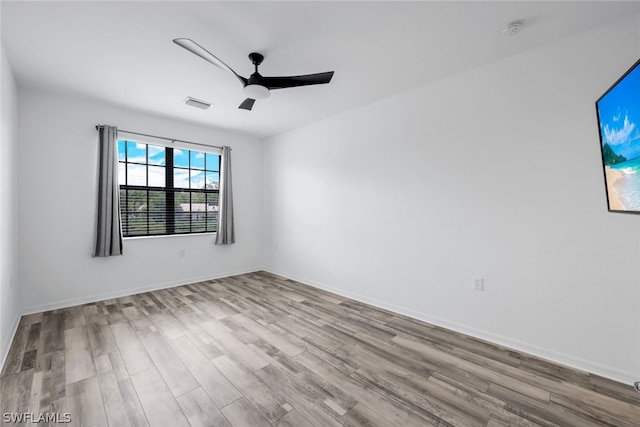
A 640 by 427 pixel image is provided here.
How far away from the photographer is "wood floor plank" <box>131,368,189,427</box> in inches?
62.2

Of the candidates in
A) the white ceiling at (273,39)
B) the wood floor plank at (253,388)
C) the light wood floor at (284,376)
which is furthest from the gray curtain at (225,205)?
the wood floor plank at (253,388)

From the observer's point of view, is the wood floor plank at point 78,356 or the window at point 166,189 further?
the window at point 166,189

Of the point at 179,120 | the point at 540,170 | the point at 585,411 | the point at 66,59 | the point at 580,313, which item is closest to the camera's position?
the point at 585,411

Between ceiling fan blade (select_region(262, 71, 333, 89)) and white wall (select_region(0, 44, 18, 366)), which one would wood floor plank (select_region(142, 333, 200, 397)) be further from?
ceiling fan blade (select_region(262, 71, 333, 89))

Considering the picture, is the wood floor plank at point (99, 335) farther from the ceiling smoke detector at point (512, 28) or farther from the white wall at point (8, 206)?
the ceiling smoke detector at point (512, 28)

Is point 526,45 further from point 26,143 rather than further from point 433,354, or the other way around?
point 26,143

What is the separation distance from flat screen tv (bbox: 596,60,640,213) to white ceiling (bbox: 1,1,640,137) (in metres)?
0.79

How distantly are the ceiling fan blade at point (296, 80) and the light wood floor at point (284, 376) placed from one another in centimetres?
239

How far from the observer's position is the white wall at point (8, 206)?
2.28 metres

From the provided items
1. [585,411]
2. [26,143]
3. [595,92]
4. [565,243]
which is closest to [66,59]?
[26,143]

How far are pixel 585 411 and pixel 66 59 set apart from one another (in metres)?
4.95

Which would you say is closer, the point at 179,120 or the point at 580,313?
the point at 580,313

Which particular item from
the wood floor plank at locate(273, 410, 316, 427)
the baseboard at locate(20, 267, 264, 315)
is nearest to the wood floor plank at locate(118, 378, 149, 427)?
the wood floor plank at locate(273, 410, 316, 427)

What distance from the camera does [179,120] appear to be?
14.0 feet
